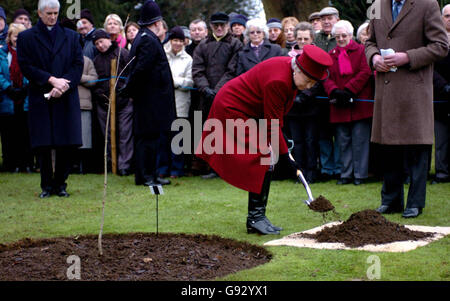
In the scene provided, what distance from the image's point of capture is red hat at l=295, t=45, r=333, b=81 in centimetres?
635

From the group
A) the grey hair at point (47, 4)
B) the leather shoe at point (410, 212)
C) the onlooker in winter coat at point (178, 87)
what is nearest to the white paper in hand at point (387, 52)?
the leather shoe at point (410, 212)

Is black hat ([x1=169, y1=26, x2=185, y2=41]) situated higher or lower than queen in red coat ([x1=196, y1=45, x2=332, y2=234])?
higher

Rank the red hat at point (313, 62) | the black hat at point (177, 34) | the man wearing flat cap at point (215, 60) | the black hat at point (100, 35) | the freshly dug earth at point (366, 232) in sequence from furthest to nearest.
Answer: the black hat at point (100, 35)
the black hat at point (177, 34)
the man wearing flat cap at point (215, 60)
the freshly dug earth at point (366, 232)
the red hat at point (313, 62)

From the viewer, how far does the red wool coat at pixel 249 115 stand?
676cm

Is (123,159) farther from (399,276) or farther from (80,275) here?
(399,276)

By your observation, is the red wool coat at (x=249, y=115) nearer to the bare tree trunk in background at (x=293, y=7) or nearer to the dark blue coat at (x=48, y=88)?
the dark blue coat at (x=48, y=88)

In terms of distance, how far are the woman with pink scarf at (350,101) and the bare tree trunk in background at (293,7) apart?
28.2ft

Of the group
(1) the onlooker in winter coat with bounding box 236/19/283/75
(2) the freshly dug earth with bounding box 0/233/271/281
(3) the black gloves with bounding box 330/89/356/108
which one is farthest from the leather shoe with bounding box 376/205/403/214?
(1) the onlooker in winter coat with bounding box 236/19/283/75

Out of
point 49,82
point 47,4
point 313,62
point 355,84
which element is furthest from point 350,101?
point 47,4

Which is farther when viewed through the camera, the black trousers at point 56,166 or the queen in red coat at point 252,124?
the black trousers at point 56,166

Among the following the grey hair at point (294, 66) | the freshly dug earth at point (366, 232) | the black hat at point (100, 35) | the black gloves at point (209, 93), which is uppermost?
the black hat at point (100, 35)

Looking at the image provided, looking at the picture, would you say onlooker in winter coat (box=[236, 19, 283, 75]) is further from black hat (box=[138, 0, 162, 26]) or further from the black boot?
the black boot

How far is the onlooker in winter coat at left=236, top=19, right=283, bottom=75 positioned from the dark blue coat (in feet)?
9.26

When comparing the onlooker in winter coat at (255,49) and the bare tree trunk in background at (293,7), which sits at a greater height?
the bare tree trunk in background at (293,7)
